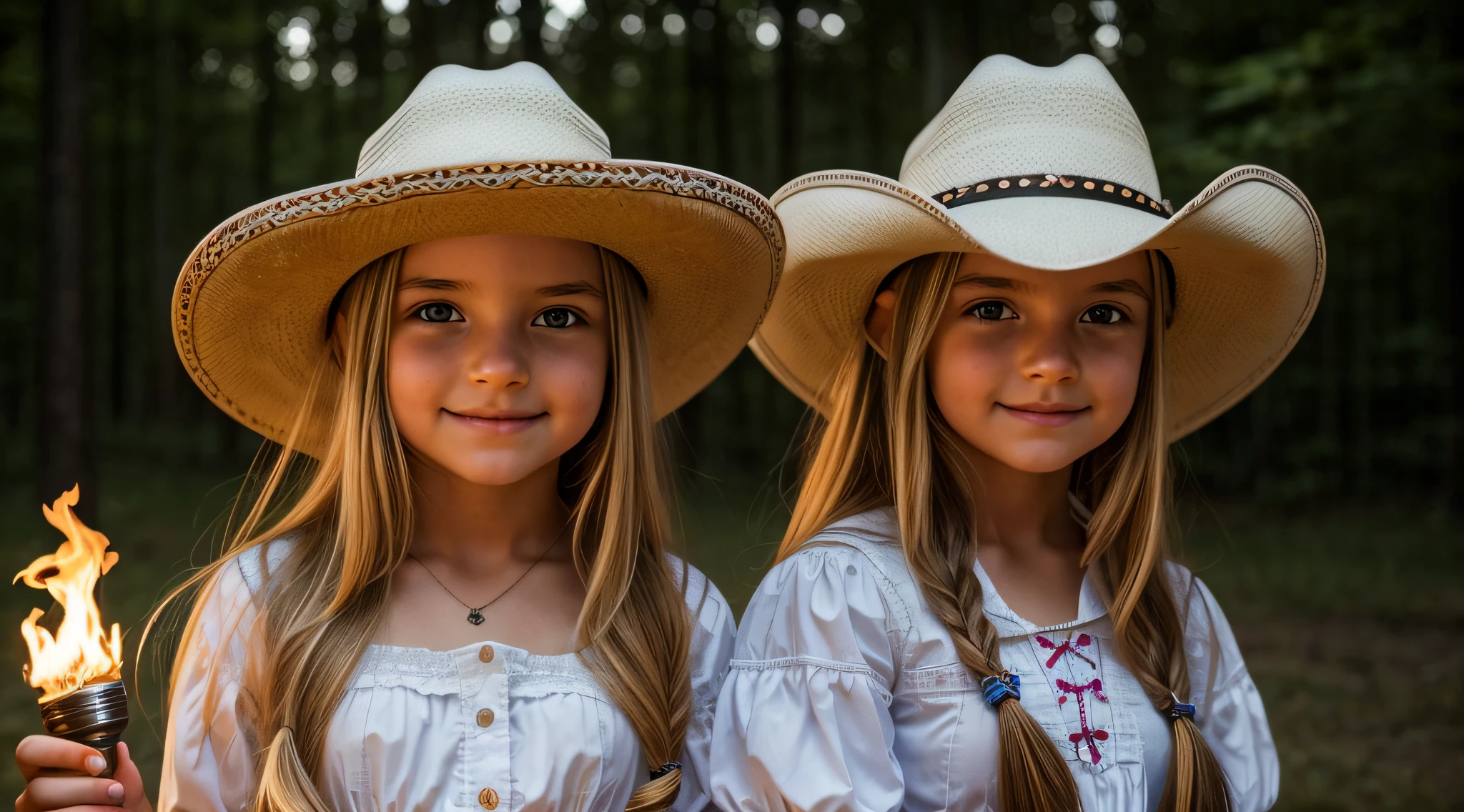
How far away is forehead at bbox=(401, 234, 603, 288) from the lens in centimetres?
215

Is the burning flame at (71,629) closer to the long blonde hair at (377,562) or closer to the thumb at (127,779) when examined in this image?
the thumb at (127,779)

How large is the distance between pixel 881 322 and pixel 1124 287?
1.59ft

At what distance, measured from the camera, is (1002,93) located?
8.25 ft

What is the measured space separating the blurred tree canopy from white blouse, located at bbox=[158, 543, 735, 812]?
5.72 m

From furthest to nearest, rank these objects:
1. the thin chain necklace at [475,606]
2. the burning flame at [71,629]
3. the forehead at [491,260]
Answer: the thin chain necklace at [475,606] → the forehead at [491,260] → the burning flame at [71,629]

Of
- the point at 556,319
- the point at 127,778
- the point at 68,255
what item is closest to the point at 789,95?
the point at 68,255

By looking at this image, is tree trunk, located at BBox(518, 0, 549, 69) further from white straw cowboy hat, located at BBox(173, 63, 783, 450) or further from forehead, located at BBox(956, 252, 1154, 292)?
forehead, located at BBox(956, 252, 1154, 292)

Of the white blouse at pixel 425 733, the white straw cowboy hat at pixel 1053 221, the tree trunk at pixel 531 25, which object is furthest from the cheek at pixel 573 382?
the tree trunk at pixel 531 25

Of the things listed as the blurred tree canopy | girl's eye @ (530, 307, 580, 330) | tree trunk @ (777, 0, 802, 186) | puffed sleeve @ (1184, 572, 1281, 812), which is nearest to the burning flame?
girl's eye @ (530, 307, 580, 330)

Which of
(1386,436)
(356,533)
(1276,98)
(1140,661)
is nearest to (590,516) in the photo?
(356,533)

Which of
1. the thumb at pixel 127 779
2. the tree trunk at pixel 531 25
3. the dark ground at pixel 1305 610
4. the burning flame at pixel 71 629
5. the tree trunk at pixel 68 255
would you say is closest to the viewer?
the burning flame at pixel 71 629

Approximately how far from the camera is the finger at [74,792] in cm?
162

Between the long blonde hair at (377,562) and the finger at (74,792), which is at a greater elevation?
the long blonde hair at (377,562)

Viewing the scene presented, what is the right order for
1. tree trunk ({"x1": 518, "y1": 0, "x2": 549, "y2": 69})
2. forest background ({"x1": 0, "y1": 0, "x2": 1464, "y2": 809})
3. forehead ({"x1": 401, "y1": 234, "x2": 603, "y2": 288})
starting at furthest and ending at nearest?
tree trunk ({"x1": 518, "y1": 0, "x2": 549, "y2": 69}) → forest background ({"x1": 0, "y1": 0, "x2": 1464, "y2": 809}) → forehead ({"x1": 401, "y1": 234, "x2": 603, "y2": 288})
